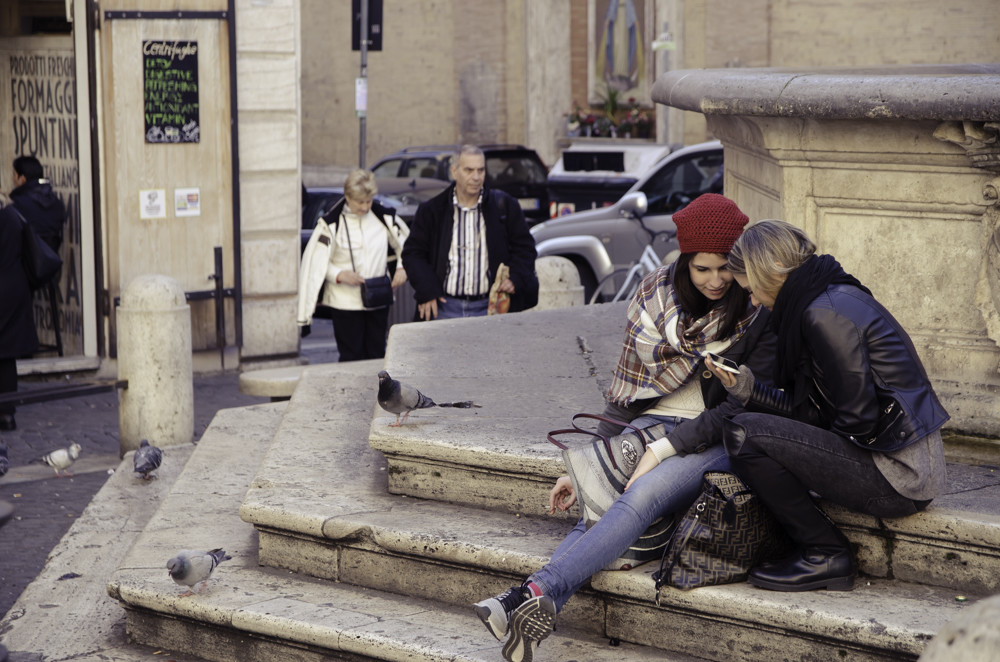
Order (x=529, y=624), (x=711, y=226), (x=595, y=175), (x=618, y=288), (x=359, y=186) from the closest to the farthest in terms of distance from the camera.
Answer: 1. (x=529, y=624)
2. (x=711, y=226)
3. (x=359, y=186)
4. (x=618, y=288)
5. (x=595, y=175)

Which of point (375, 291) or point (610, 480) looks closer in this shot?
point (610, 480)

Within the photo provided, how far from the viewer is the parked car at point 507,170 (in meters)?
18.4

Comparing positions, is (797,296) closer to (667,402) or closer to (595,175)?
→ (667,402)

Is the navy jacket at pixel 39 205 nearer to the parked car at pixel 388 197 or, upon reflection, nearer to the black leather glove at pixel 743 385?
the parked car at pixel 388 197

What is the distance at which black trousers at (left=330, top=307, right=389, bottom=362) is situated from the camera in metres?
8.01

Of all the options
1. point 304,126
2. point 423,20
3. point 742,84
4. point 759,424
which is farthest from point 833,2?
point 759,424

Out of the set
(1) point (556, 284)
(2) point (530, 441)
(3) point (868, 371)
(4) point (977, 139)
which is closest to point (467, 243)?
(1) point (556, 284)

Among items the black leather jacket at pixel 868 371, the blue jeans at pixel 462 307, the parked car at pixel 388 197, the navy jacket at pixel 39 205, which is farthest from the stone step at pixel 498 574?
the parked car at pixel 388 197

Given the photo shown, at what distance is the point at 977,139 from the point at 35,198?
7087 mm

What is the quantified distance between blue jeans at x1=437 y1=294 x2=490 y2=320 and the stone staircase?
1.19 metres

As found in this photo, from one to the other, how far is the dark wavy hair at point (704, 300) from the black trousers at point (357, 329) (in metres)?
3.95

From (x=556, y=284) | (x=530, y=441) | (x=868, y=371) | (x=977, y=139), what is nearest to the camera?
(x=868, y=371)

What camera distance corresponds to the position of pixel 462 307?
24.4 feet

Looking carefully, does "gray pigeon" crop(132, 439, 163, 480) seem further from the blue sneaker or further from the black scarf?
the black scarf
